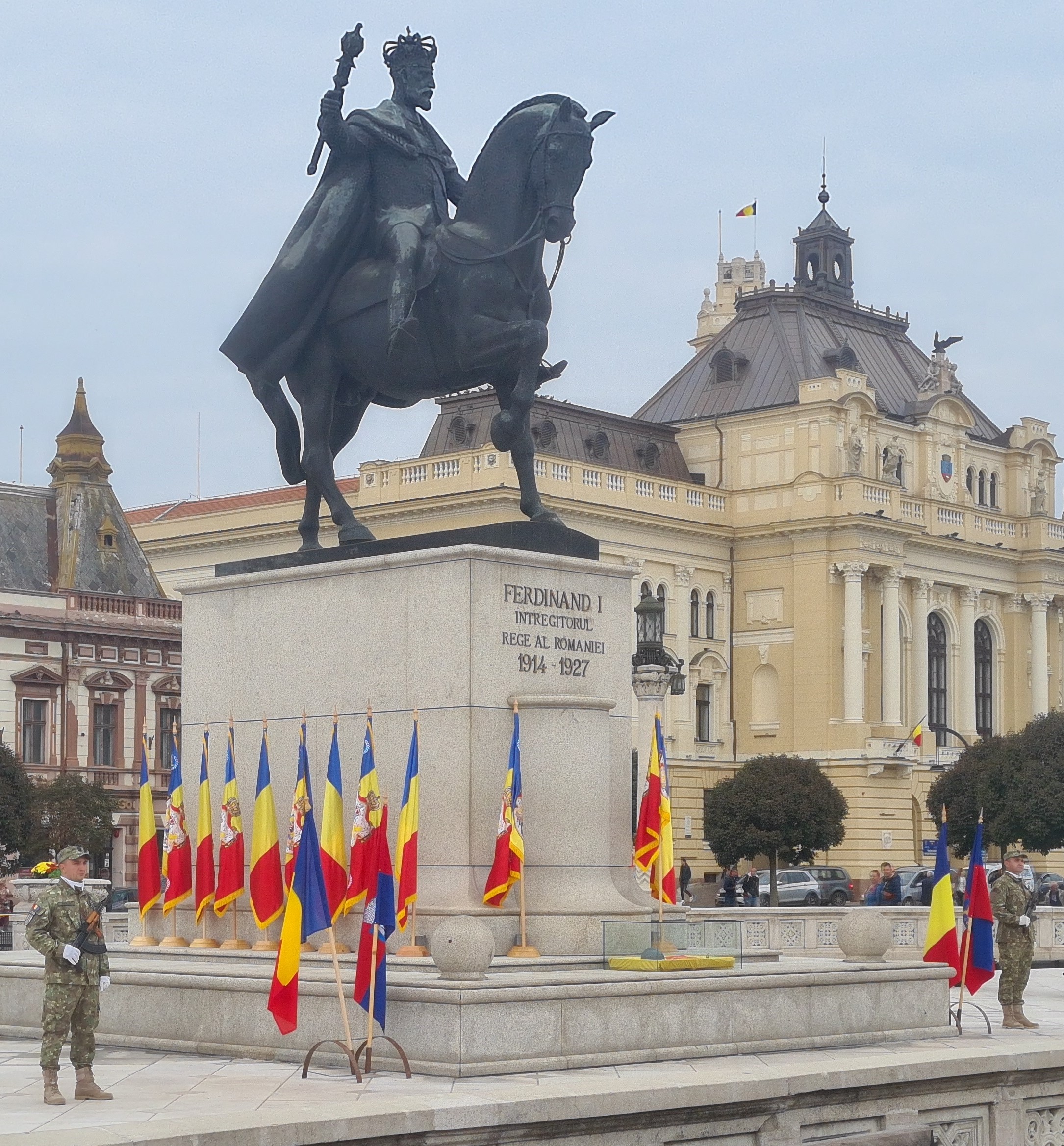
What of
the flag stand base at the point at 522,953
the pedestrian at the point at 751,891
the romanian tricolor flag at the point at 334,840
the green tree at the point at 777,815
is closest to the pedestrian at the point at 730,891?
the pedestrian at the point at 751,891

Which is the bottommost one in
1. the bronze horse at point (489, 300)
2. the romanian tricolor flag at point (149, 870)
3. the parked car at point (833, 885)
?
the parked car at point (833, 885)

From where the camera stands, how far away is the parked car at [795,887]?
5944cm

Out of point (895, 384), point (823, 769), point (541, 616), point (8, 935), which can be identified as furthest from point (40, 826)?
point (895, 384)

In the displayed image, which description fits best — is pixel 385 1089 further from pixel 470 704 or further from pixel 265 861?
pixel 265 861

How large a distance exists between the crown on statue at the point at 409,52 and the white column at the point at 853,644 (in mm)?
61428

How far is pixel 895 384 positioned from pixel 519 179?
70740 millimetres

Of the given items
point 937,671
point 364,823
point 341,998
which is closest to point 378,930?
point 341,998

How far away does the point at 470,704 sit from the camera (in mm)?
15992

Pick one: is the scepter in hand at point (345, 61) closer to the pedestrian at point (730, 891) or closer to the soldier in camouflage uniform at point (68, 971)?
the soldier in camouflage uniform at point (68, 971)

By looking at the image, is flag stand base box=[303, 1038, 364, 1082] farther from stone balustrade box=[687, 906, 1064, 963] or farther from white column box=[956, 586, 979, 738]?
white column box=[956, 586, 979, 738]

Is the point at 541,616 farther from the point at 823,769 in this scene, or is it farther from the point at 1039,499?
the point at 1039,499

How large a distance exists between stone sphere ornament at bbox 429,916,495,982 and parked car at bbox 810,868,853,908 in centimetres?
4685

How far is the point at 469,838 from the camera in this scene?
1589 centimetres

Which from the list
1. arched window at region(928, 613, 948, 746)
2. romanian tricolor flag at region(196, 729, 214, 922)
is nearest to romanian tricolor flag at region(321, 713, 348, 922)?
romanian tricolor flag at region(196, 729, 214, 922)
